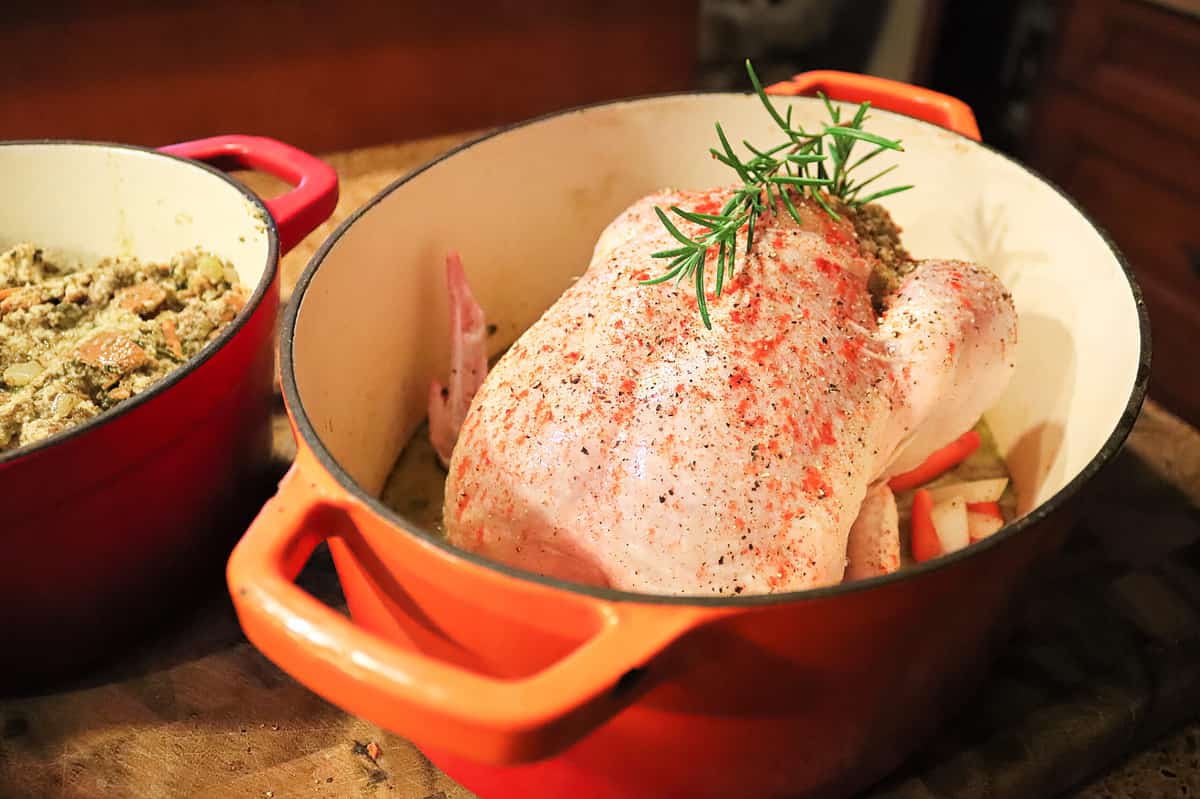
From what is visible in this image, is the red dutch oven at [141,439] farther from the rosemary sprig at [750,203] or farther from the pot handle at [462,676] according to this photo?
the rosemary sprig at [750,203]

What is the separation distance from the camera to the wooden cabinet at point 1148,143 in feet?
6.02

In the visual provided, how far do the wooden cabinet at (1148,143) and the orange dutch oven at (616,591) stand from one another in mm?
1018

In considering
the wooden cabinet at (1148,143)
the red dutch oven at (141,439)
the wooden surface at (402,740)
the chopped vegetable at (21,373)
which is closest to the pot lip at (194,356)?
the red dutch oven at (141,439)

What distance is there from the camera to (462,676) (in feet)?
1.57

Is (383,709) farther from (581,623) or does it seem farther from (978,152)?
(978,152)

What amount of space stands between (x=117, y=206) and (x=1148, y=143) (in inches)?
72.9

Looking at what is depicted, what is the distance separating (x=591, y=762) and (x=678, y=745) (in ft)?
0.21

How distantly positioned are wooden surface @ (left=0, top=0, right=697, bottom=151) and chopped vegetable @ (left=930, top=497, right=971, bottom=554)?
4.64 feet

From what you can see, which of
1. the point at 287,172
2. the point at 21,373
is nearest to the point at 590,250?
the point at 287,172

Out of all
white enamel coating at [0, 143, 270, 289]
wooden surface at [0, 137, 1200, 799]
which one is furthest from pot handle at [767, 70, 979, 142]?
white enamel coating at [0, 143, 270, 289]

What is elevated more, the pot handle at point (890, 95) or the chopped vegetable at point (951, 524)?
the pot handle at point (890, 95)

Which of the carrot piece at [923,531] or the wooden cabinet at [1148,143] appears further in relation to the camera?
the wooden cabinet at [1148,143]

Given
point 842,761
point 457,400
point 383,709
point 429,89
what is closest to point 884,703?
point 842,761

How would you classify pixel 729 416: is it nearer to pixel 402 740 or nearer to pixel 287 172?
pixel 402 740
